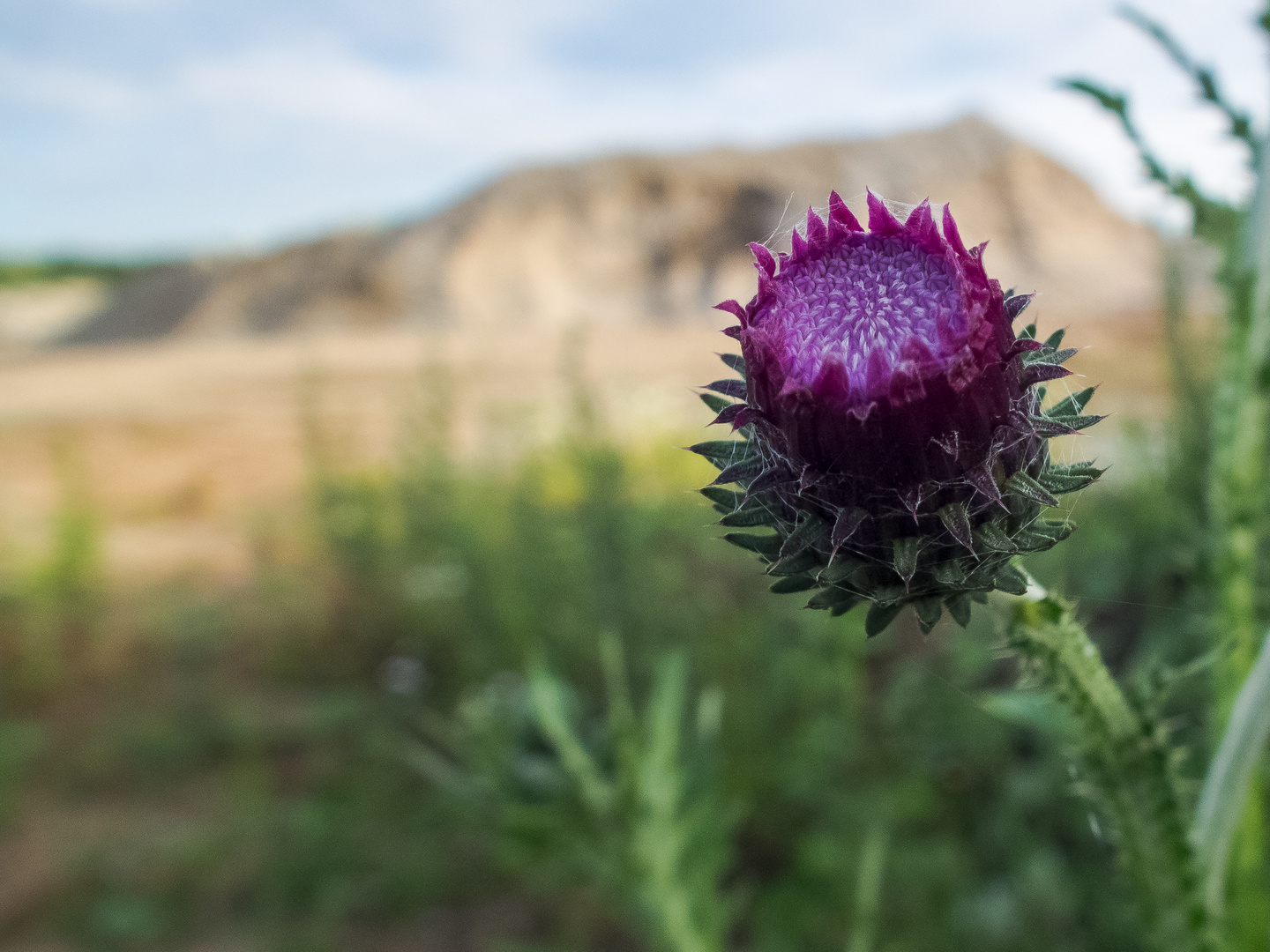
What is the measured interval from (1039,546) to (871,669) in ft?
8.48

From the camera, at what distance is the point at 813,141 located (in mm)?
15273

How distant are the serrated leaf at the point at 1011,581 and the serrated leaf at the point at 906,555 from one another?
40 millimetres

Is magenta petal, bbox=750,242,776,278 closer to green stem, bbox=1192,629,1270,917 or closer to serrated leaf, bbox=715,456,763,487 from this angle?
serrated leaf, bbox=715,456,763,487

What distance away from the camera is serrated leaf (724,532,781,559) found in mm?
473

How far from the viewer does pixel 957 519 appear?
44 centimetres

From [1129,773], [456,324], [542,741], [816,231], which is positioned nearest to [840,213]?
[816,231]

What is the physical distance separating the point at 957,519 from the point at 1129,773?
270mm

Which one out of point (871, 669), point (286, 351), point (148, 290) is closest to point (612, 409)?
point (871, 669)

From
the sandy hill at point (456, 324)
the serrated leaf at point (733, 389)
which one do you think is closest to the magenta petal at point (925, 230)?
the serrated leaf at point (733, 389)

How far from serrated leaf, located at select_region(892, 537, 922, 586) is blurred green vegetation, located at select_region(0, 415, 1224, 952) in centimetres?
6

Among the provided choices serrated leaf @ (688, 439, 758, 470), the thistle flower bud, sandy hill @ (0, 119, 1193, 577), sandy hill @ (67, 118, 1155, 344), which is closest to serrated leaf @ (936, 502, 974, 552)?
the thistle flower bud

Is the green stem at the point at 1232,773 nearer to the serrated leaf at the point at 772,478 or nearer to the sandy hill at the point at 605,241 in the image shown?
the serrated leaf at the point at 772,478

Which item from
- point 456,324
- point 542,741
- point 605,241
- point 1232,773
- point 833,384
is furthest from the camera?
point 605,241

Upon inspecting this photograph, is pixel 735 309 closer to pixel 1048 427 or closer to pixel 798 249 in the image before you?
pixel 798 249
